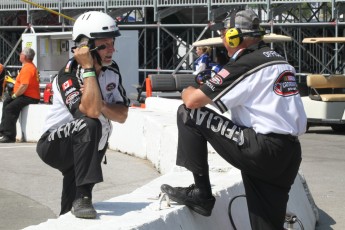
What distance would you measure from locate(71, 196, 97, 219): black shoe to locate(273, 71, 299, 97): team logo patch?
4.35 feet

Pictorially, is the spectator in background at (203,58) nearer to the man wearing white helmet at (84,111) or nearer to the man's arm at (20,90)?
the man's arm at (20,90)

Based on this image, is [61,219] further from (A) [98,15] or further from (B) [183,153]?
(A) [98,15]

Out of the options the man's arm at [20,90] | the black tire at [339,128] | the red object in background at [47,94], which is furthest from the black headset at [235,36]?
the red object in background at [47,94]

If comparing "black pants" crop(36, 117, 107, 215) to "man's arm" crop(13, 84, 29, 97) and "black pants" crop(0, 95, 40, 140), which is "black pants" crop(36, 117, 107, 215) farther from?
"man's arm" crop(13, 84, 29, 97)

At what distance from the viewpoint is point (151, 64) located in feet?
96.0

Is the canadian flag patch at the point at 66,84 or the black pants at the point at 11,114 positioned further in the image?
the black pants at the point at 11,114

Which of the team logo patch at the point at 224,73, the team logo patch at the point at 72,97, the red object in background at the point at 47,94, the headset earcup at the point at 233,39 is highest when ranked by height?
the headset earcup at the point at 233,39

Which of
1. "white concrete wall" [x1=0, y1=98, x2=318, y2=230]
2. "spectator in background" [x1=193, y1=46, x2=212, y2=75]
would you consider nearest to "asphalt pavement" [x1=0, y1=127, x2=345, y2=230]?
"white concrete wall" [x1=0, y1=98, x2=318, y2=230]

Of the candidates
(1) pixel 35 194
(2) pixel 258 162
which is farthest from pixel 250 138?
(1) pixel 35 194

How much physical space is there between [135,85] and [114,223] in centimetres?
1914

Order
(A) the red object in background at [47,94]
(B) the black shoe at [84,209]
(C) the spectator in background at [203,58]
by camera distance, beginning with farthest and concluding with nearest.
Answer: (A) the red object in background at [47,94]
(C) the spectator in background at [203,58]
(B) the black shoe at [84,209]

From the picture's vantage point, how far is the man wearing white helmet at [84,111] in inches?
224

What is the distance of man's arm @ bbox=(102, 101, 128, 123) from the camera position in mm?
6082

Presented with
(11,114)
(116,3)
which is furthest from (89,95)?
(116,3)
